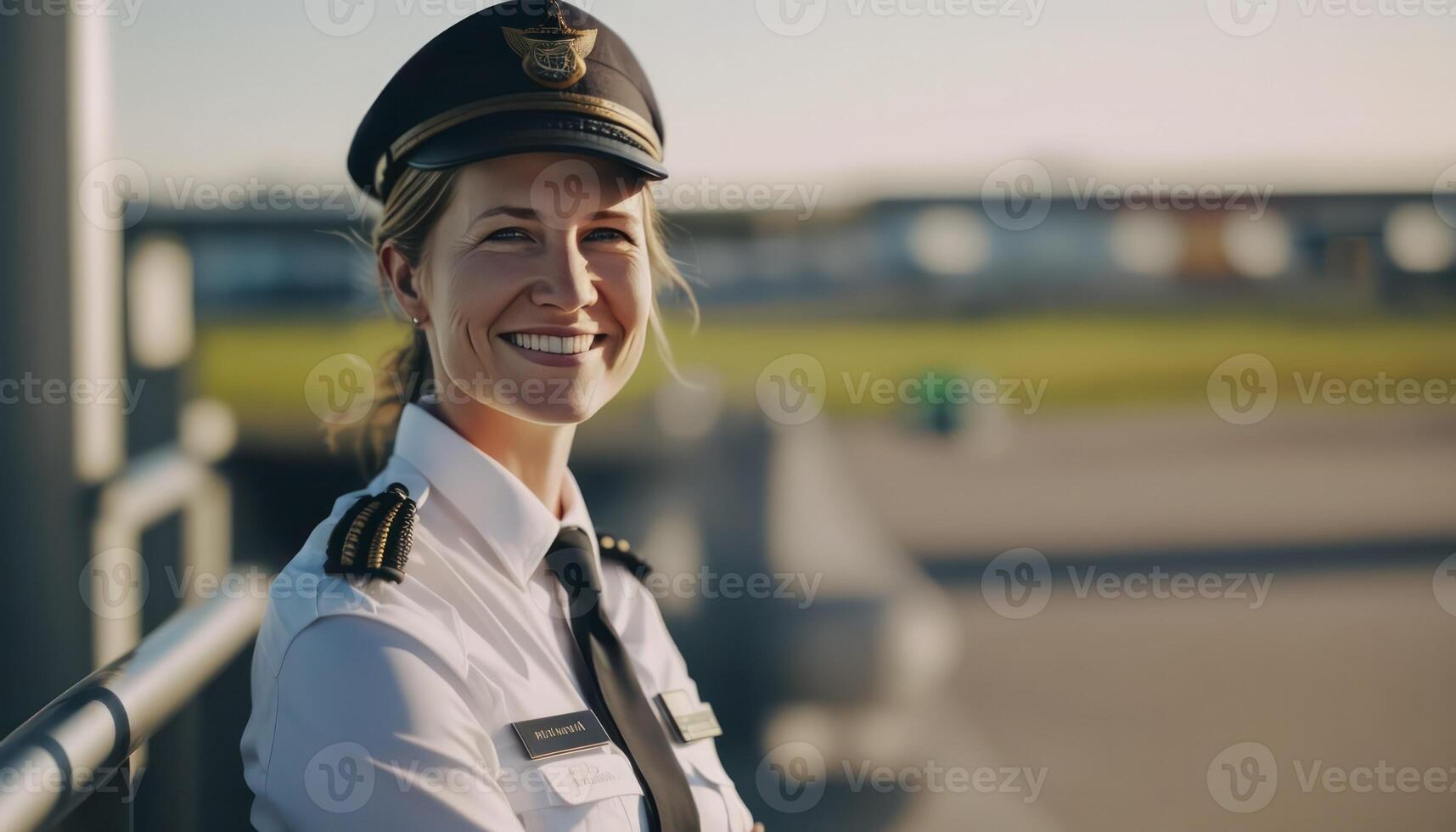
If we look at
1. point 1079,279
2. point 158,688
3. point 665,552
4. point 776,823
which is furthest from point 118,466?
point 1079,279

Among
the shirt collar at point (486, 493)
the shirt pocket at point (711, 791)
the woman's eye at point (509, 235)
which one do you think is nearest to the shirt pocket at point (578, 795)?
the shirt pocket at point (711, 791)

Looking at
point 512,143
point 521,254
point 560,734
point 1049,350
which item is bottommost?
point 560,734

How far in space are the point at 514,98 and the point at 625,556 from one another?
0.70 metres

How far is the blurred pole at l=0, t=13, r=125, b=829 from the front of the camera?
1423 mm

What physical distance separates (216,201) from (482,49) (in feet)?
3.70

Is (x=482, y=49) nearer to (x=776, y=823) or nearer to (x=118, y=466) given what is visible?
(x=118, y=466)

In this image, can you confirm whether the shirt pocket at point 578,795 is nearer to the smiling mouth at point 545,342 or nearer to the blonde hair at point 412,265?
the smiling mouth at point 545,342

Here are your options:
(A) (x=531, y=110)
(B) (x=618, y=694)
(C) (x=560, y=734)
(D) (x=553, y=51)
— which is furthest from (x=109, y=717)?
(D) (x=553, y=51)

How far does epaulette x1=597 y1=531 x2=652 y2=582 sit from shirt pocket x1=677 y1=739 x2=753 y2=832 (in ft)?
0.99

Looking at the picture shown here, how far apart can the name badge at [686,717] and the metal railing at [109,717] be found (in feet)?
1.85

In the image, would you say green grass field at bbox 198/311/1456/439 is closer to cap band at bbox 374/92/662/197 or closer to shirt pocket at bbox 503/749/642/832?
cap band at bbox 374/92/662/197

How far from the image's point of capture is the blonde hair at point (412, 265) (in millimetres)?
1403

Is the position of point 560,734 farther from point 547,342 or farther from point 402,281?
point 402,281

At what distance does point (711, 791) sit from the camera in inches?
55.9
